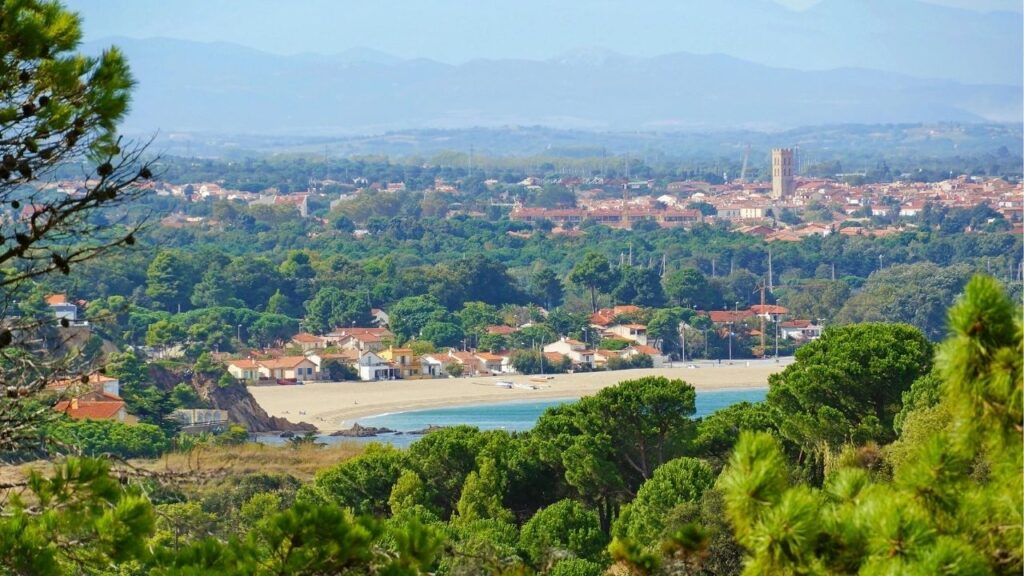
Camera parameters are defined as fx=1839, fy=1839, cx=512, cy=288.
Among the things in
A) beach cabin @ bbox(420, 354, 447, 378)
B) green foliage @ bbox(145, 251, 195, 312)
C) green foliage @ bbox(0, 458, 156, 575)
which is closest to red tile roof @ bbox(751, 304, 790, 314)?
beach cabin @ bbox(420, 354, 447, 378)

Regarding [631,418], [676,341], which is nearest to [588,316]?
[676,341]

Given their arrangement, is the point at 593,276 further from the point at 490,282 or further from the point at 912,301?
the point at 912,301

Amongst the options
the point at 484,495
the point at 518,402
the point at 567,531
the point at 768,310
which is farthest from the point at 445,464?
the point at 768,310

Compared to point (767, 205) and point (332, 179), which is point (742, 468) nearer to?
point (767, 205)

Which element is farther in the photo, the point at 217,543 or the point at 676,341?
the point at 676,341

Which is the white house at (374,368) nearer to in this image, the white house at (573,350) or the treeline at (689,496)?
the white house at (573,350)
